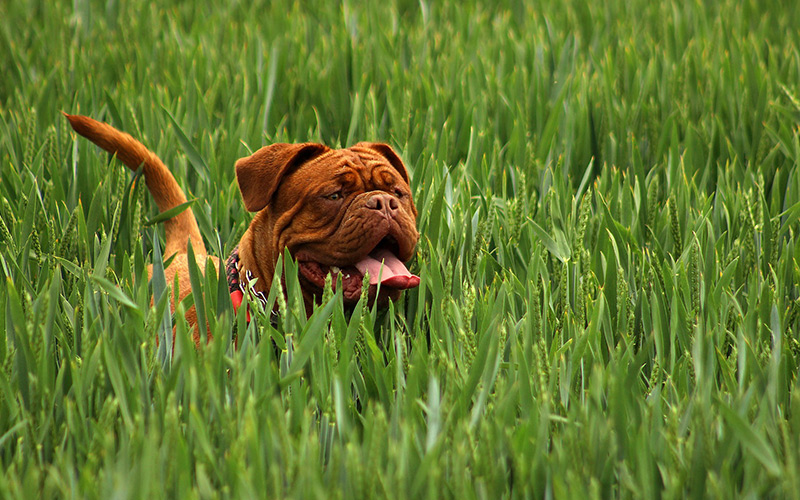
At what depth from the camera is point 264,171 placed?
1.84m

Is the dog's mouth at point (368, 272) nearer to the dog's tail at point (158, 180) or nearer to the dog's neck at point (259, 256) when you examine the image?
the dog's neck at point (259, 256)

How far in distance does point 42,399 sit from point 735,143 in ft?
9.22

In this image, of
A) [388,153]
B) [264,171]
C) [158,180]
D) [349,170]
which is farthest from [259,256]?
[158,180]

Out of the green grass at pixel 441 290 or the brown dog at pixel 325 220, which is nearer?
the green grass at pixel 441 290

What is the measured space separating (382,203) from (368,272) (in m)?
0.16

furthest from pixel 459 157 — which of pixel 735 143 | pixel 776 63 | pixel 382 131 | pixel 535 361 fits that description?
pixel 776 63

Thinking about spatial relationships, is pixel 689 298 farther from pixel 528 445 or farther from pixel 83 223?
pixel 83 223

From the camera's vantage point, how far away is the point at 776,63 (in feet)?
12.7

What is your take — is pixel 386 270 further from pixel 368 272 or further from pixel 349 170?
pixel 349 170

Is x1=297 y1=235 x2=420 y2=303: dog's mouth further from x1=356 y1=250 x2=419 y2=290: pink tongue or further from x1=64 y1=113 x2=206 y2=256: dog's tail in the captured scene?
x1=64 y1=113 x2=206 y2=256: dog's tail

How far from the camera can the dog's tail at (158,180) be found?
7.29ft

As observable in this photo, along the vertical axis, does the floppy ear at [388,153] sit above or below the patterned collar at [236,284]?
above

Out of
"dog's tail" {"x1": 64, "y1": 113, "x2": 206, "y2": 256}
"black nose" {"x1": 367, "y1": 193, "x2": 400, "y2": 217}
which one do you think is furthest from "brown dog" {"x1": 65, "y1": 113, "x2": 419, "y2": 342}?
"dog's tail" {"x1": 64, "y1": 113, "x2": 206, "y2": 256}

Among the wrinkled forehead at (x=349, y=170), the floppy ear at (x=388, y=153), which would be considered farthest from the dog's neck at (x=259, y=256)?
the floppy ear at (x=388, y=153)
